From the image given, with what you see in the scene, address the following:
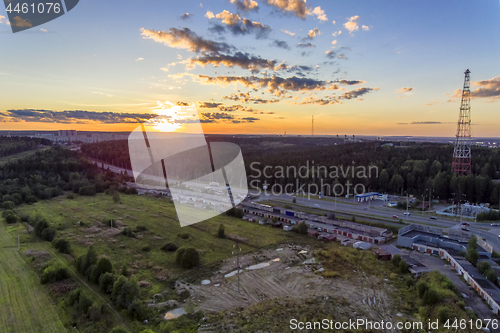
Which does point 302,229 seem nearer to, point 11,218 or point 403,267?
point 403,267

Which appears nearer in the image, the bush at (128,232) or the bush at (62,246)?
the bush at (62,246)

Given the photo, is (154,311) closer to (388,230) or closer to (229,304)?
(229,304)

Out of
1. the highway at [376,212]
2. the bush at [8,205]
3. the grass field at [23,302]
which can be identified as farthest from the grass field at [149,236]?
the highway at [376,212]

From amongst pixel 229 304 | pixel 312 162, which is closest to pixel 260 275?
pixel 229 304

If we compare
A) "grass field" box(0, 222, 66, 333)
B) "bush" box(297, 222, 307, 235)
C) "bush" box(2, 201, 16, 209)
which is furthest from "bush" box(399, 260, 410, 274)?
"bush" box(2, 201, 16, 209)

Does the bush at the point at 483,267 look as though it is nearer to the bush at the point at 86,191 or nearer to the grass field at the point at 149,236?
the grass field at the point at 149,236

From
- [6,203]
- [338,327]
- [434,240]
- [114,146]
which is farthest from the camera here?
[114,146]
